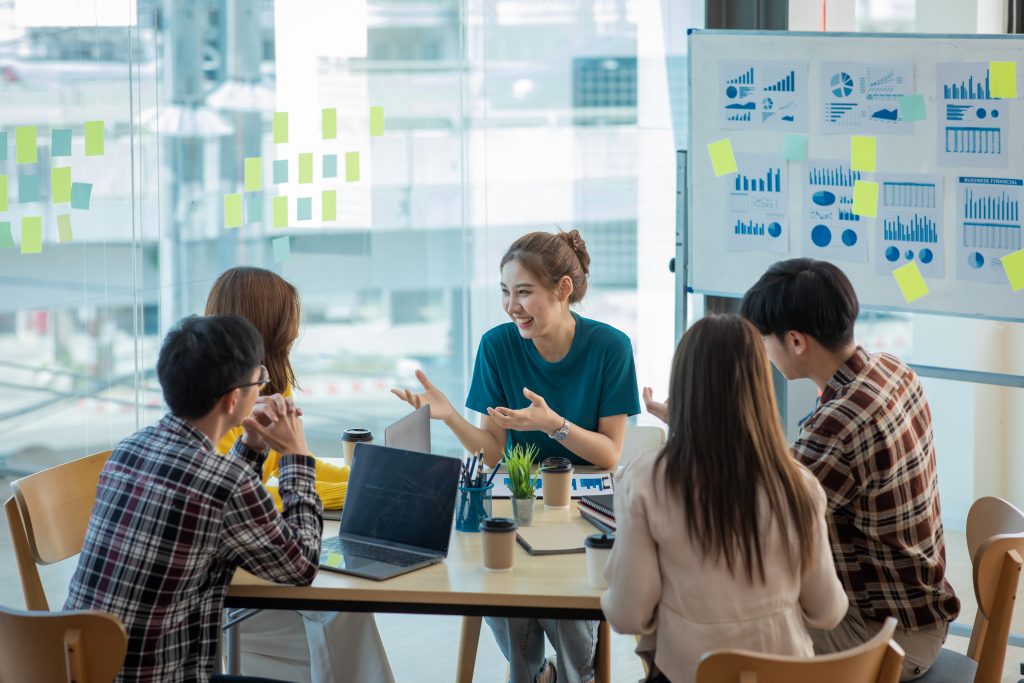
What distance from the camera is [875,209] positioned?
3414 mm

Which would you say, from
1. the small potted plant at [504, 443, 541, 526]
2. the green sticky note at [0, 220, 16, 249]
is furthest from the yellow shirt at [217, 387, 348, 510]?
the green sticky note at [0, 220, 16, 249]

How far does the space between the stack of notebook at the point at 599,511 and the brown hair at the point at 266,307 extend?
28.0 inches

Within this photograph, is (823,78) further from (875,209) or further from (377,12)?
(377,12)

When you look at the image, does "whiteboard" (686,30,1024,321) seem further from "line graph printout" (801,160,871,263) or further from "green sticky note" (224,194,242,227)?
"green sticky note" (224,194,242,227)

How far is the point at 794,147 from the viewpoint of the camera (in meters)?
3.54

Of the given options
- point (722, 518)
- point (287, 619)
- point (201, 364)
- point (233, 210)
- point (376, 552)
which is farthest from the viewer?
point (233, 210)

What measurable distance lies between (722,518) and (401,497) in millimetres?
735

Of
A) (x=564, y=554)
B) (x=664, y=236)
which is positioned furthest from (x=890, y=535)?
(x=664, y=236)

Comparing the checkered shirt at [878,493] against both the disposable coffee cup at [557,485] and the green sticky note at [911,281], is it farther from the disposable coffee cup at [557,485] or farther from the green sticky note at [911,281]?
the green sticky note at [911,281]

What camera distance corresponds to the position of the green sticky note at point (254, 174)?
3.97 metres

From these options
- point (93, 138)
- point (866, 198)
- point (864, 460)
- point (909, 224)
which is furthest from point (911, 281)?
point (93, 138)

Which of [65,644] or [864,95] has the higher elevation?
[864,95]

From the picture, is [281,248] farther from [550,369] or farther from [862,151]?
[862,151]

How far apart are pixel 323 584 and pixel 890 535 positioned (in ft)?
3.31
